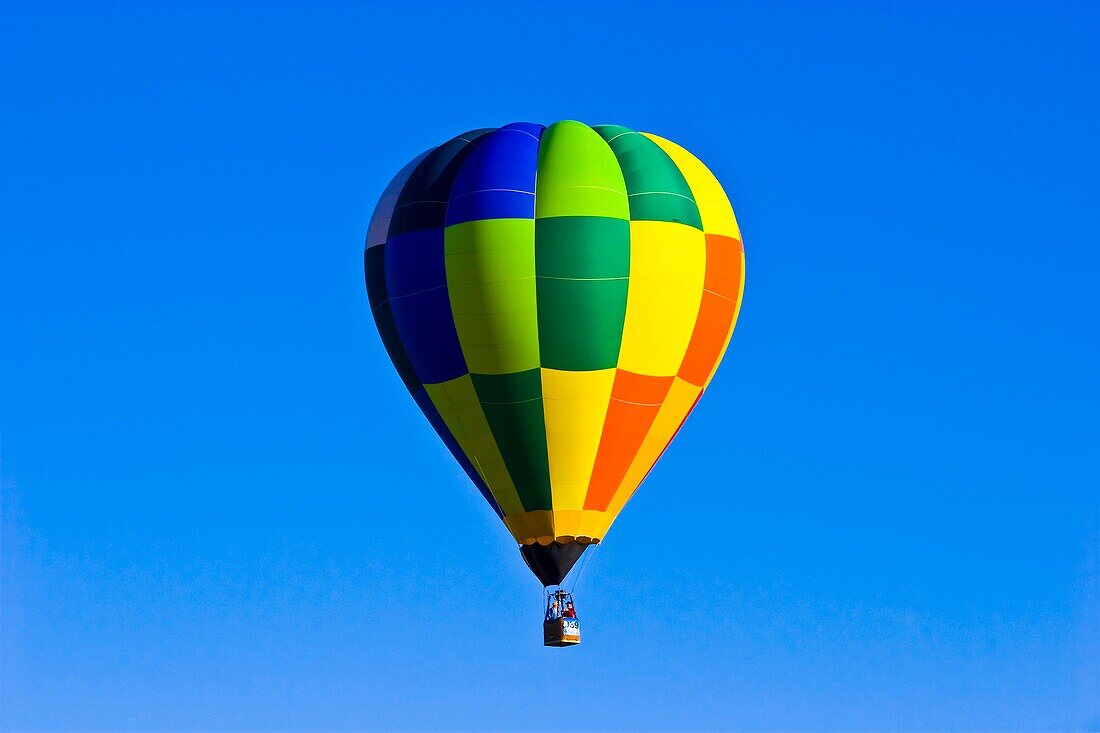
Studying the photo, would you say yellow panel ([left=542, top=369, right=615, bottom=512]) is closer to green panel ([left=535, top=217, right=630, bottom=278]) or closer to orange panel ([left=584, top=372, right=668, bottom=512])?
orange panel ([left=584, top=372, right=668, bottom=512])

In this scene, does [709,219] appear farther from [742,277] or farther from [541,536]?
[541,536]

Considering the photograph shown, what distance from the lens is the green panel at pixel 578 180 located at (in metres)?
38.3

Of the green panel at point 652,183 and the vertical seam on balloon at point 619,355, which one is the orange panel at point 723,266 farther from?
the vertical seam on balloon at point 619,355

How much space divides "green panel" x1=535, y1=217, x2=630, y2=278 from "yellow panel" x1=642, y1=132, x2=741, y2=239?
1.76m

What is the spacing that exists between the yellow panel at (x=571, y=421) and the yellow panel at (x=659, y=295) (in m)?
0.53

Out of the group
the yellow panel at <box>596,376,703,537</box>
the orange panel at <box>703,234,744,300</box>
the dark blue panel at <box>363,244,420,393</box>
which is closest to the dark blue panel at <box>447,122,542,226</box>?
the dark blue panel at <box>363,244,420,393</box>

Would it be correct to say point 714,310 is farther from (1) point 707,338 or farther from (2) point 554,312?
(2) point 554,312

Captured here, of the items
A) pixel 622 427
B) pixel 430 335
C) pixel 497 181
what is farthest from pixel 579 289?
pixel 430 335

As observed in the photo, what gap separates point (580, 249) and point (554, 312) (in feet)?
3.15

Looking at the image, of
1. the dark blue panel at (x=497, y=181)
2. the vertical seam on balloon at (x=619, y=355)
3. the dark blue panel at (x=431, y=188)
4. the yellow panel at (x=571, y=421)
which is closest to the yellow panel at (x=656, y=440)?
the vertical seam on balloon at (x=619, y=355)

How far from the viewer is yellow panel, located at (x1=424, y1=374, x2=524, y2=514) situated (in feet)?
127

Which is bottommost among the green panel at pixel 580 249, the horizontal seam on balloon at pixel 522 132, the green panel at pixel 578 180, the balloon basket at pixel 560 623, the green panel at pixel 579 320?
the balloon basket at pixel 560 623

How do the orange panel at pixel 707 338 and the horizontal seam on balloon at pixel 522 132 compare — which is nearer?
the orange panel at pixel 707 338

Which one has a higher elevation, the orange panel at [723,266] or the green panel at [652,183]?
the green panel at [652,183]
